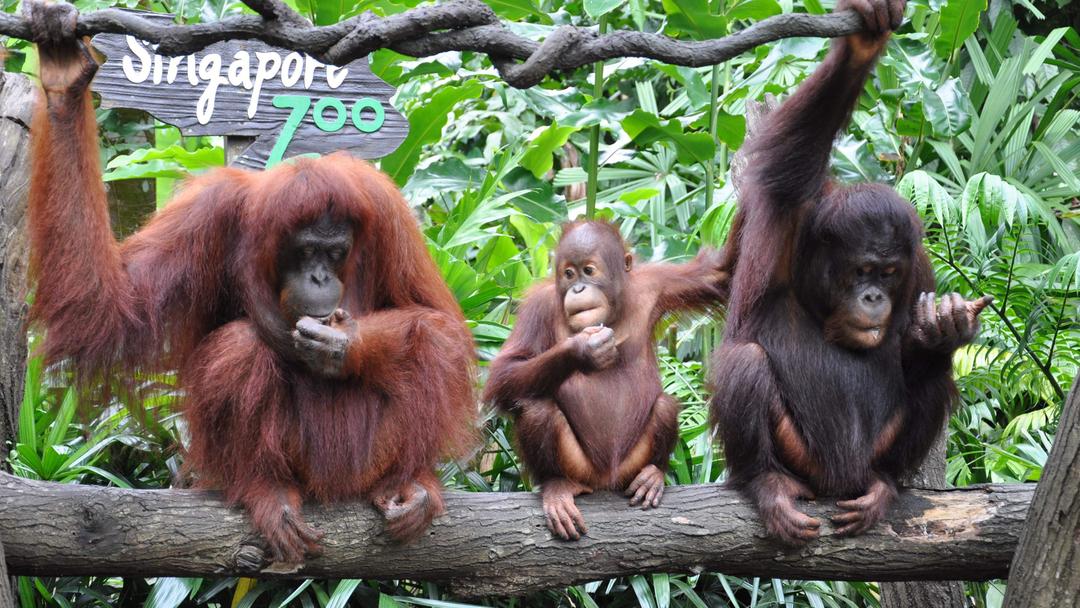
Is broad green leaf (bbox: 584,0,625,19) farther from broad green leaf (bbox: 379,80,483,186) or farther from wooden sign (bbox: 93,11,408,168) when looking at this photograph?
wooden sign (bbox: 93,11,408,168)

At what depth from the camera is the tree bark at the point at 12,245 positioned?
13.7 ft

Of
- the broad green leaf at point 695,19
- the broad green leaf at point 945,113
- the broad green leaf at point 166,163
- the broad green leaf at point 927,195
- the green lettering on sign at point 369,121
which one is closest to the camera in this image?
the green lettering on sign at point 369,121

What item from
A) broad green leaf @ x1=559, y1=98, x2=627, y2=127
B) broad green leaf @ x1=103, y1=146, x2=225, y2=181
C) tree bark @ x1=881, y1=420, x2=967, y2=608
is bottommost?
tree bark @ x1=881, y1=420, x2=967, y2=608

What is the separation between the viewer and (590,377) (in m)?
3.85

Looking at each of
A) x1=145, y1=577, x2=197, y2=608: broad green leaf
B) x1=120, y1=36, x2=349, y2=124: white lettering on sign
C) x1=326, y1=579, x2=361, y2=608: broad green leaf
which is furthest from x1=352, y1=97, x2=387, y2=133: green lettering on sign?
x1=145, y1=577, x2=197, y2=608: broad green leaf

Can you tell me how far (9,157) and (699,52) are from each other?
9.73 feet

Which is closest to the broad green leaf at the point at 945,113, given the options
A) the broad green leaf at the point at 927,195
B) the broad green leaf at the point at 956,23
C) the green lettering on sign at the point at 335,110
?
the broad green leaf at the point at 956,23

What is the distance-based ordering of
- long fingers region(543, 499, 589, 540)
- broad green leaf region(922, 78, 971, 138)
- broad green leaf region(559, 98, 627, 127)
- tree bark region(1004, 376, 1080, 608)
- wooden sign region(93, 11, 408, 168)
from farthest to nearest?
broad green leaf region(922, 78, 971, 138) < broad green leaf region(559, 98, 627, 127) < wooden sign region(93, 11, 408, 168) < long fingers region(543, 499, 589, 540) < tree bark region(1004, 376, 1080, 608)

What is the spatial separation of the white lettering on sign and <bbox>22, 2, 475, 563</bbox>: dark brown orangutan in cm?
46

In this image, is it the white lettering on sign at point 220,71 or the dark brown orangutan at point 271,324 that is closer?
the dark brown orangutan at point 271,324

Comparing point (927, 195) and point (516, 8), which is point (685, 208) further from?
point (927, 195)

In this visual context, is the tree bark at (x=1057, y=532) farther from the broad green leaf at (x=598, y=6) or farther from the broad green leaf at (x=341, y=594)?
the broad green leaf at (x=598, y=6)

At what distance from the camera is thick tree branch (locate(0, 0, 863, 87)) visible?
8.59 feet

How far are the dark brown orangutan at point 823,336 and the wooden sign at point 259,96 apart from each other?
1371mm
